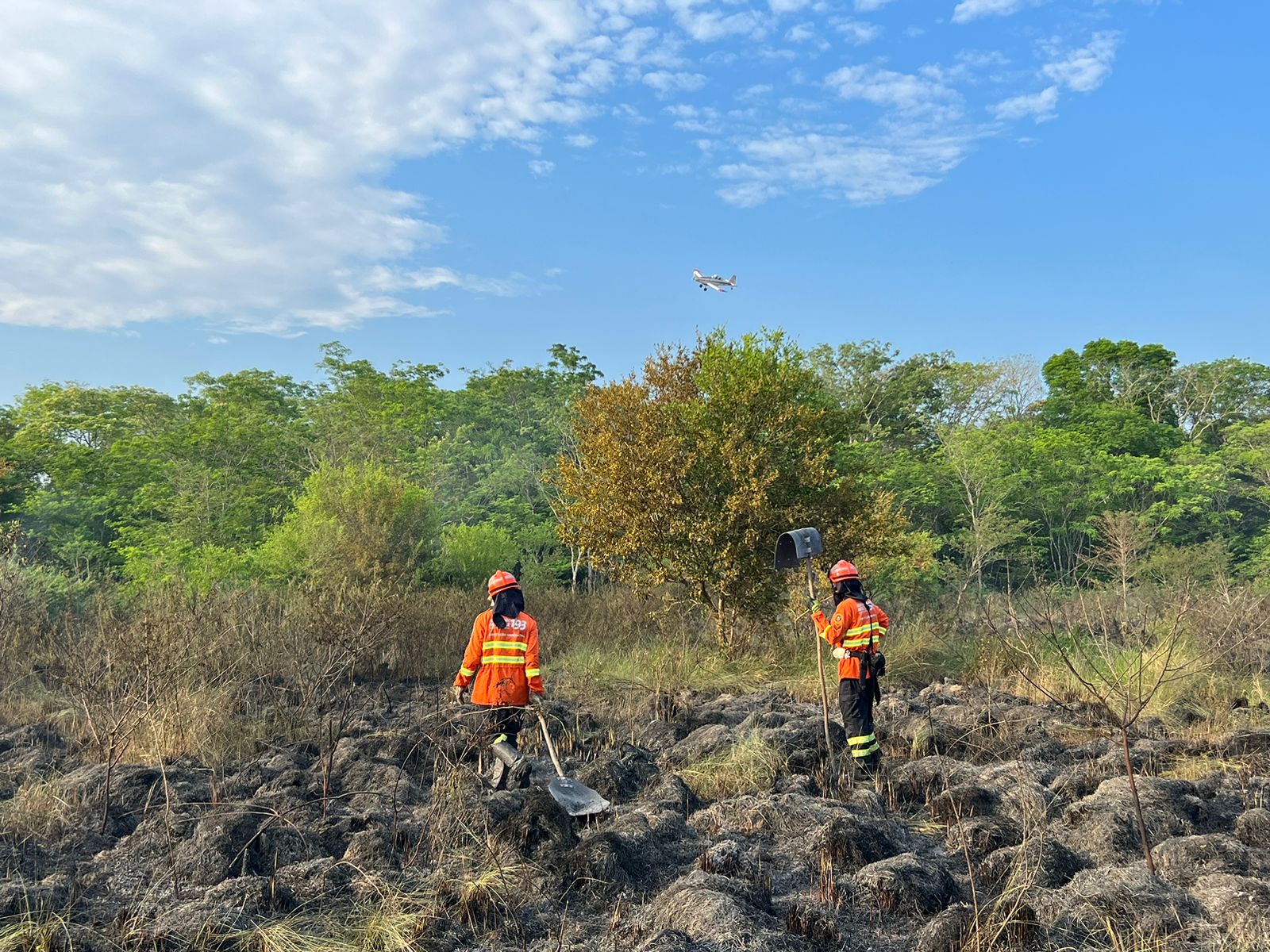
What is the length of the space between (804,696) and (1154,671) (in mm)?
4038

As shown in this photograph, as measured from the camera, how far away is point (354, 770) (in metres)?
6.94

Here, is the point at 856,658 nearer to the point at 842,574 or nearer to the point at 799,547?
the point at 842,574

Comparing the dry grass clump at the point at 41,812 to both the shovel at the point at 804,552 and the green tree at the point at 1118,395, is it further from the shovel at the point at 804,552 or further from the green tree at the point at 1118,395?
the green tree at the point at 1118,395

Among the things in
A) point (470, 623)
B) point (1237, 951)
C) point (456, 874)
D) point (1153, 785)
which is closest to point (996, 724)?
point (1153, 785)

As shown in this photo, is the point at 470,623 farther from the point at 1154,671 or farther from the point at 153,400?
the point at 153,400

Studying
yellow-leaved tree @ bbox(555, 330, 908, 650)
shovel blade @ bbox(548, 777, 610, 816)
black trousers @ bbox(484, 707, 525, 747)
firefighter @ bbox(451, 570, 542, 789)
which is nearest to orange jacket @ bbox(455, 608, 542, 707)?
firefighter @ bbox(451, 570, 542, 789)

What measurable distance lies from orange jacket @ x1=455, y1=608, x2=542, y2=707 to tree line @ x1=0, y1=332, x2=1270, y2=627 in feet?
12.5

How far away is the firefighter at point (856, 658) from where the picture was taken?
7.51m

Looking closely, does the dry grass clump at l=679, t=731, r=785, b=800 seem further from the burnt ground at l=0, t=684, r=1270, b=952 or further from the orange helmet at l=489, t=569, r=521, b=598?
the orange helmet at l=489, t=569, r=521, b=598

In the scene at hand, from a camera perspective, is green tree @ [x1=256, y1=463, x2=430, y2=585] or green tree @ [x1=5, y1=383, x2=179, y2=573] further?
green tree @ [x1=5, y1=383, x2=179, y2=573]

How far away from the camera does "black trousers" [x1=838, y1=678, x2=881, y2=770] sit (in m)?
7.46

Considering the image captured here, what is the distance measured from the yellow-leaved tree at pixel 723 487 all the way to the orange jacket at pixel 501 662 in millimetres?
5779

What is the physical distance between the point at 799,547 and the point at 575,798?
2.69 metres

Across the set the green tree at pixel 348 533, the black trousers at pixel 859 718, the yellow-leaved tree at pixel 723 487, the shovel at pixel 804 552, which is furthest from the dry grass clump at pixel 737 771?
the green tree at pixel 348 533
